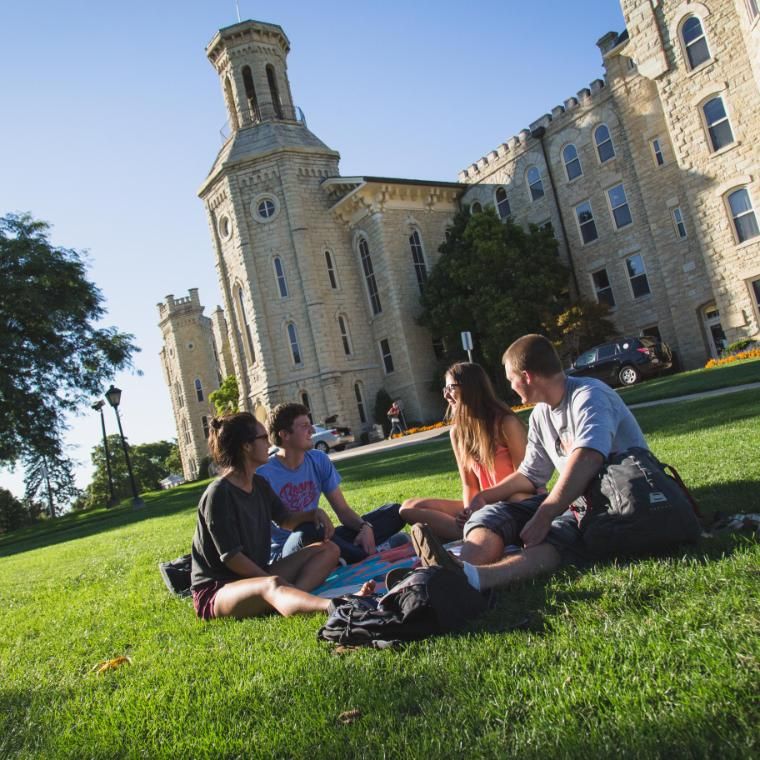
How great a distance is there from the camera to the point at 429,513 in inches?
217

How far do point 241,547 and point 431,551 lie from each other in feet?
5.02

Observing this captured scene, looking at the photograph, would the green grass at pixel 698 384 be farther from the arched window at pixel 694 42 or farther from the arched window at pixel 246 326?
the arched window at pixel 246 326

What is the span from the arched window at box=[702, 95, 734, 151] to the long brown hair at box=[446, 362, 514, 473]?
21949mm

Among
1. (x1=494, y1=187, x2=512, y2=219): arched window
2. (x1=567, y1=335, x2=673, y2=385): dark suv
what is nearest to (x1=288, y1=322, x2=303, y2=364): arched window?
(x1=494, y1=187, x2=512, y2=219): arched window

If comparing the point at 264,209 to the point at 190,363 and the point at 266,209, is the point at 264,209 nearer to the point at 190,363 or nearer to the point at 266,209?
the point at 266,209

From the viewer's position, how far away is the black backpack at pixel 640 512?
3596 millimetres

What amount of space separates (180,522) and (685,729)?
Answer: 12300 millimetres

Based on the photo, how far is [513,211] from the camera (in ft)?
108

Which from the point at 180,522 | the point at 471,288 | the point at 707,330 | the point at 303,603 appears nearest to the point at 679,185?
the point at 707,330

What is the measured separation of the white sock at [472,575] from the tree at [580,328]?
2465cm

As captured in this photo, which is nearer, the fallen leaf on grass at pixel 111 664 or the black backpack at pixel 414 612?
the black backpack at pixel 414 612

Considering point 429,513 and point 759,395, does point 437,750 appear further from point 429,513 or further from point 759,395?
point 759,395

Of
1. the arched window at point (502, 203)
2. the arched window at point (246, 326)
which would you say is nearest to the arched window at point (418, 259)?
the arched window at point (502, 203)

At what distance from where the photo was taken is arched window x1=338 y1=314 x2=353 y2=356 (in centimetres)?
3441
